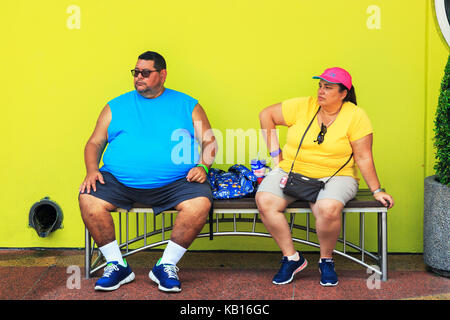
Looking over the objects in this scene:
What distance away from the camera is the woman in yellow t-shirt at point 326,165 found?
3.77 m

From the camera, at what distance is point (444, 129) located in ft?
12.6

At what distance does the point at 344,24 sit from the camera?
4.43 m

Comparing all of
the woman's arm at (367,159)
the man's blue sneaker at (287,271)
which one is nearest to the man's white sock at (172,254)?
the man's blue sneaker at (287,271)

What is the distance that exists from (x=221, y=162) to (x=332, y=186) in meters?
1.13

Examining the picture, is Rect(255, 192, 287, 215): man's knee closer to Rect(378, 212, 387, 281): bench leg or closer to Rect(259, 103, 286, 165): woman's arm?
Rect(259, 103, 286, 165): woman's arm

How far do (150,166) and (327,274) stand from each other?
1414 millimetres

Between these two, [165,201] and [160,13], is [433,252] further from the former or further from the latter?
[160,13]

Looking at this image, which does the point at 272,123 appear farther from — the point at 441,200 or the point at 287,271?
the point at 441,200

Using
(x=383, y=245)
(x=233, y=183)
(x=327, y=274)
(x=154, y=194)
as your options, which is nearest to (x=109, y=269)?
(x=154, y=194)

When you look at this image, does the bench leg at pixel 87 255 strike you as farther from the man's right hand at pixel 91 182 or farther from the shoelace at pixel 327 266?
the shoelace at pixel 327 266

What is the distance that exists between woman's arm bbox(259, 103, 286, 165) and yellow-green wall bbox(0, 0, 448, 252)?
460 millimetres

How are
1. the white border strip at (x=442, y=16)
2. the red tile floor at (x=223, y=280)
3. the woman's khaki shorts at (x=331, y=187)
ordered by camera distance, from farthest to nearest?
the white border strip at (x=442, y=16)
the woman's khaki shorts at (x=331, y=187)
the red tile floor at (x=223, y=280)

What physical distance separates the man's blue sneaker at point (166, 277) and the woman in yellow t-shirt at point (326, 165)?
2.22 ft

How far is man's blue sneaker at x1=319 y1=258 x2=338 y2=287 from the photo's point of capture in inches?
149
